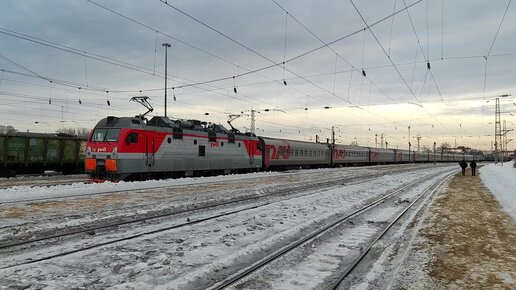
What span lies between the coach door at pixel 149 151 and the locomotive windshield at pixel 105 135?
1.73 metres

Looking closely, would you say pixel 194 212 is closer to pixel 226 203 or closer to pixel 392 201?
pixel 226 203

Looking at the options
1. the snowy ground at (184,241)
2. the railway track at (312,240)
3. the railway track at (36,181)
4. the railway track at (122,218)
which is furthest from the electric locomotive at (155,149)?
the railway track at (312,240)

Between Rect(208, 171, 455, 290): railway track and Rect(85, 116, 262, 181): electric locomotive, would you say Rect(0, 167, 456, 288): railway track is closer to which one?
Rect(208, 171, 455, 290): railway track

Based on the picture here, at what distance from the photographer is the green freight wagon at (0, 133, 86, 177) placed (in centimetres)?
2630

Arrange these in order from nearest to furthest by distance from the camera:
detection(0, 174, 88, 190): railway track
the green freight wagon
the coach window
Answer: detection(0, 174, 88, 190): railway track
the green freight wagon
the coach window

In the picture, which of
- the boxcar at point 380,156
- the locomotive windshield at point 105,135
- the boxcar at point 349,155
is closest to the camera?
the locomotive windshield at point 105,135

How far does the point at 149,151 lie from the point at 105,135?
7.89 feet

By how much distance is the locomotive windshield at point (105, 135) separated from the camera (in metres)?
20.5

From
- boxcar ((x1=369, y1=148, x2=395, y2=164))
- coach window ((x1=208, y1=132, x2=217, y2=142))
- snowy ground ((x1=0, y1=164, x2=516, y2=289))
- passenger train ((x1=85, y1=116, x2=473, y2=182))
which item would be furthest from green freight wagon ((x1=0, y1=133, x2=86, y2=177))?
boxcar ((x1=369, y1=148, x2=395, y2=164))

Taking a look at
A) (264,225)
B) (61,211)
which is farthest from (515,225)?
(61,211)

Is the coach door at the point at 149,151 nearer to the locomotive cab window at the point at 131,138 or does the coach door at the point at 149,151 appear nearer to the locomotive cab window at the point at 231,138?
the locomotive cab window at the point at 131,138

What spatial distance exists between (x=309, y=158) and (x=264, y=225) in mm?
35752

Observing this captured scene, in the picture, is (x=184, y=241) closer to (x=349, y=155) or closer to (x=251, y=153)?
(x=251, y=153)

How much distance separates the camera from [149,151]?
21969 mm
